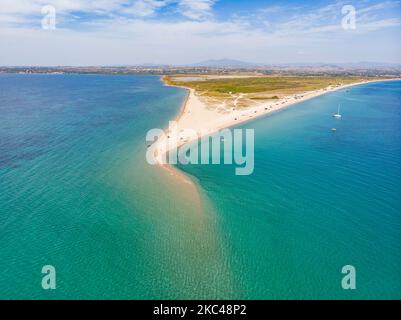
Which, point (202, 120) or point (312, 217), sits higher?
point (202, 120)

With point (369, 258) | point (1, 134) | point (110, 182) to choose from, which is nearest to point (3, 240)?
point (110, 182)

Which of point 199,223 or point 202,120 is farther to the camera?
point 202,120

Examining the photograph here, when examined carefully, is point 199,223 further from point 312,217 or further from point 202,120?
point 202,120

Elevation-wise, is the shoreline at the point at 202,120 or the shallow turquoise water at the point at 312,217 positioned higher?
the shoreline at the point at 202,120

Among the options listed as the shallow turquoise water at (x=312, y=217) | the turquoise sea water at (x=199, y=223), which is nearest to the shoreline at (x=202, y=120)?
the turquoise sea water at (x=199, y=223)

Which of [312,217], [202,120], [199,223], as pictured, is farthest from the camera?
[202,120]

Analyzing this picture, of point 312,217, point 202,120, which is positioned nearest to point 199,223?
point 312,217

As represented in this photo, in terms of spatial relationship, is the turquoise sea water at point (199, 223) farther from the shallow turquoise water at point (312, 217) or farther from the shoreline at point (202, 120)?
the shoreline at point (202, 120)
